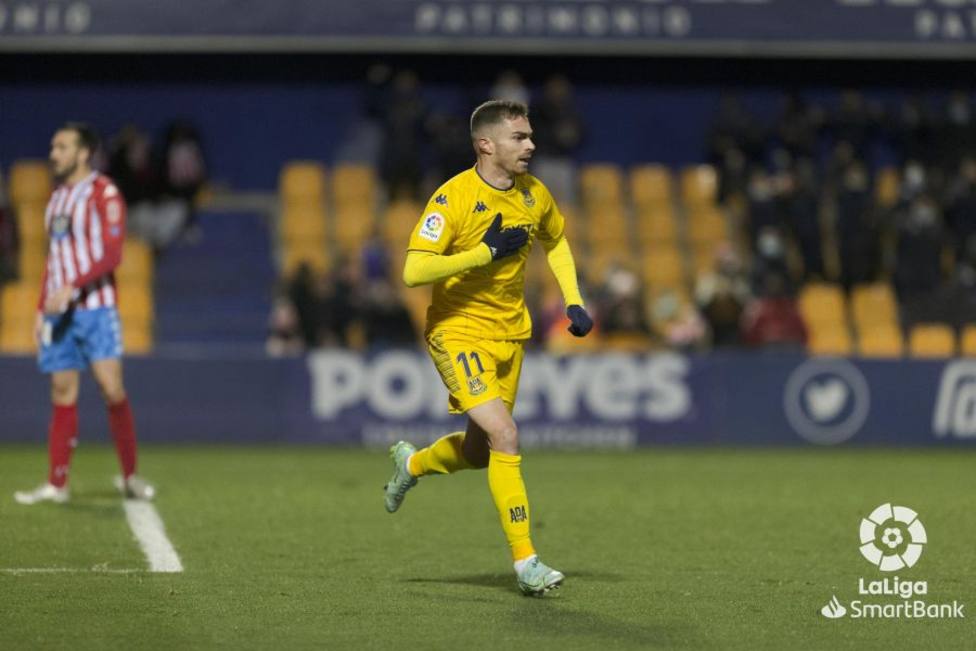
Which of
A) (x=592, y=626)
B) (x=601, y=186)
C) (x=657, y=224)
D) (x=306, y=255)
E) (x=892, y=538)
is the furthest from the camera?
(x=601, y=186)

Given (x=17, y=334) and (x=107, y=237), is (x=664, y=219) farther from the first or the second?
(x=107, y=237)

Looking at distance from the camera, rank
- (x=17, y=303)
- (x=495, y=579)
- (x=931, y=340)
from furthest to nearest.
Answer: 1. (x=931, y=340)
2. (x=17, y=303)
3. (x=495, y=579)

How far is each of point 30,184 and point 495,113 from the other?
509 inches

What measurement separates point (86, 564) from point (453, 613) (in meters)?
2.13

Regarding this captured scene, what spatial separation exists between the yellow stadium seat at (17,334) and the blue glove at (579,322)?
10733 millimetres

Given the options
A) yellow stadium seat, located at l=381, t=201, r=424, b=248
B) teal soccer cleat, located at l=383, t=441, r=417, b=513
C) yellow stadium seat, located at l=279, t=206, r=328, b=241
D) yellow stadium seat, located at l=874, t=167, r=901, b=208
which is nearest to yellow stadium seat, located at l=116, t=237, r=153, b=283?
yellow stadium seat, located at l=279, t=206, r=328, b=241

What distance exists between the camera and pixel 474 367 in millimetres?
7520

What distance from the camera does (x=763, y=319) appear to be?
17906mm

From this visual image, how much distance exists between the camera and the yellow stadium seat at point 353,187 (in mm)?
20375

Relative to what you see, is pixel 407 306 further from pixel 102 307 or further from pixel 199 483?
pixel 102 307

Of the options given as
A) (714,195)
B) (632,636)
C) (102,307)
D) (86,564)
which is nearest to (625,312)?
(714,195)

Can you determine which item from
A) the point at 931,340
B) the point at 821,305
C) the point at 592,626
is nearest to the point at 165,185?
the point at 821,305

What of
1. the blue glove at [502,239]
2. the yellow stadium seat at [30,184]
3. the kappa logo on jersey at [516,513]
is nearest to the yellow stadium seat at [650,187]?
the yellow stadium seat at [30,184]

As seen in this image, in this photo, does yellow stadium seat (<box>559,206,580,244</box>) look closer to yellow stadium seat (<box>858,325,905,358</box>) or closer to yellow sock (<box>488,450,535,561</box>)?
yellow stadium seat (<box>858,325,905,358</box>)
